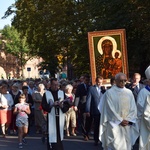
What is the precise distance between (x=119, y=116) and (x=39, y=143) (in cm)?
573

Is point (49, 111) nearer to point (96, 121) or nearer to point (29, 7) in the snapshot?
point (96, 121)

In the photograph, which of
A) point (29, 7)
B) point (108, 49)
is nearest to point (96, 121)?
point (108, 49)

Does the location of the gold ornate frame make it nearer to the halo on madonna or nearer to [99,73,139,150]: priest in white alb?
the halo on madonna

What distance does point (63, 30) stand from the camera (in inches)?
1214

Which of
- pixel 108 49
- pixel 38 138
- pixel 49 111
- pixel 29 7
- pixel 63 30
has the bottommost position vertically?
pixel 38 138

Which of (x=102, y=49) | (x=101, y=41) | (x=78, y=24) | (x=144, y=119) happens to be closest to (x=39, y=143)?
(x=102, y=49)

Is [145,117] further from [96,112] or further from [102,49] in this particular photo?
[102,49]

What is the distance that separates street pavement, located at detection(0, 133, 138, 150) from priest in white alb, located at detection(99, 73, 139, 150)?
4167 mm

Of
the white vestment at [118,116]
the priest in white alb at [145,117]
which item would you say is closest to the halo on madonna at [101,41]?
the white vestment at [118,116]

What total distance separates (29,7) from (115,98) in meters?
27.1

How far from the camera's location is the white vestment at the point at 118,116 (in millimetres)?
8062

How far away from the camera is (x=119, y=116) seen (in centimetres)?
805

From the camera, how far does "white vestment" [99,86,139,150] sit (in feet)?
26.5

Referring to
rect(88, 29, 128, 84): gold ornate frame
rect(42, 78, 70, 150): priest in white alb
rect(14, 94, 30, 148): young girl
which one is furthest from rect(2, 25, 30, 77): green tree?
rect(42, 78, 70, 150): priest in white alb
